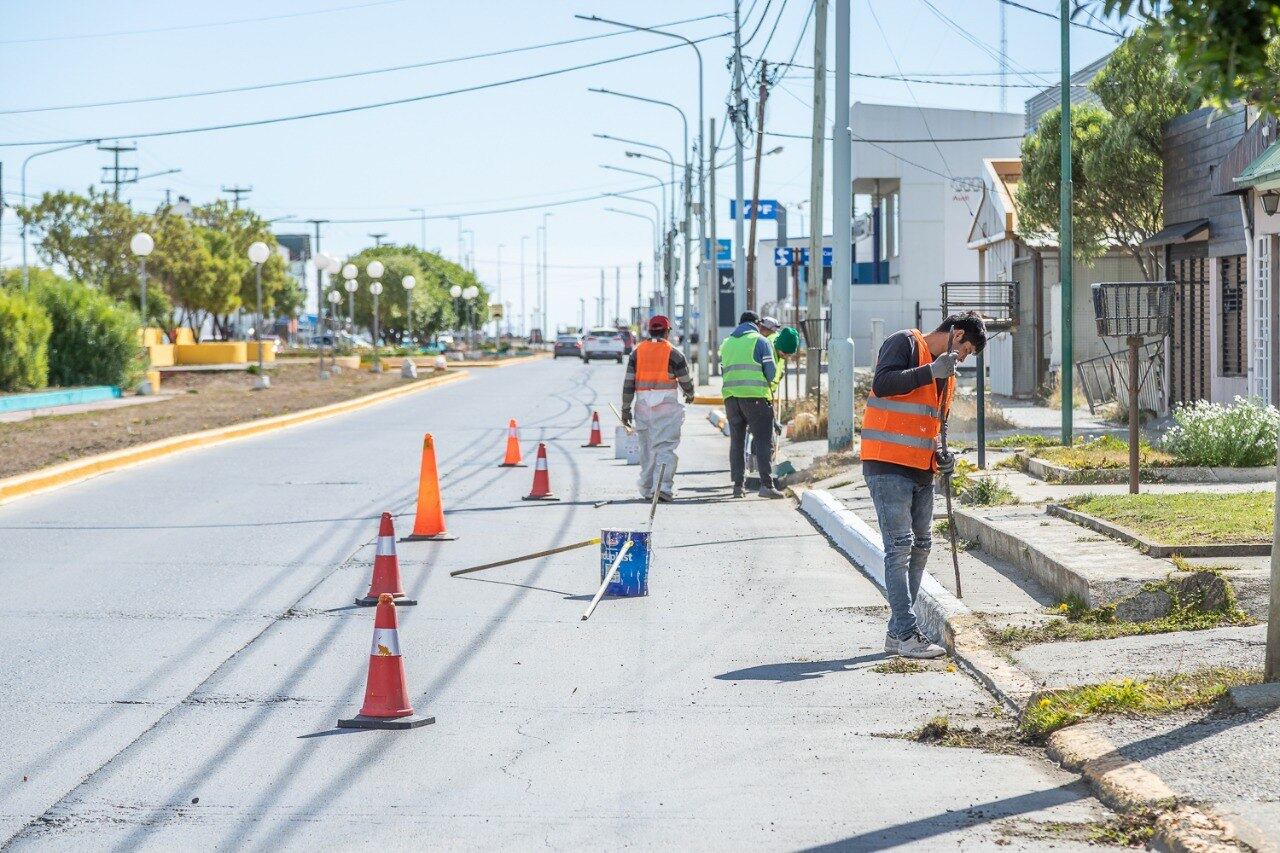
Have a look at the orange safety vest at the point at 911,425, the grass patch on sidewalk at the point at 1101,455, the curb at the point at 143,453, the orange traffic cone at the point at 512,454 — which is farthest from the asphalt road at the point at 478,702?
the orange traffic cone at the point at 512,454

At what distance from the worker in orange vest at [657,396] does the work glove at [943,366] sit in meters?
7.47

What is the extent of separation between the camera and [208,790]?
590 centimetres

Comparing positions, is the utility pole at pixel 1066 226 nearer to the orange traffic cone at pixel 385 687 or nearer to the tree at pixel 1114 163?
the tree at pixel 1114 163

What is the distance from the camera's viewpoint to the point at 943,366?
8031 mm

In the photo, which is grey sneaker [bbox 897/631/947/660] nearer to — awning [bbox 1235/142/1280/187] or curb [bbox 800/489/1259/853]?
curb [bbox 800/489/1259/853]

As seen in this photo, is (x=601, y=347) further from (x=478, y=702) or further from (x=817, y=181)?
(x=478, y=702)

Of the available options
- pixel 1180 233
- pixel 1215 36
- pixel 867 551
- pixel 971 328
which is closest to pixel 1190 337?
pixel 1180 233

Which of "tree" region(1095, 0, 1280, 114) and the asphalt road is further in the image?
the asphalt road

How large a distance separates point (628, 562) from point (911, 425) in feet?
8.48

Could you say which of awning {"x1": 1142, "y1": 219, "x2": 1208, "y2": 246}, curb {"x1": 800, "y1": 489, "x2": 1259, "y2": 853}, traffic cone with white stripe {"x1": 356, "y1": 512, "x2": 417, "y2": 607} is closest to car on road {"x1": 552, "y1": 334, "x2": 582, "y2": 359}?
awning {"x1": 1142, "y1": 219, "x2": 1208, "y2": 246}

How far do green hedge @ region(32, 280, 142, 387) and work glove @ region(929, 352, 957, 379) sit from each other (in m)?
32.5

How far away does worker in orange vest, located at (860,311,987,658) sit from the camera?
8.19 m

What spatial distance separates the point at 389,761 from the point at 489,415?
25706mm

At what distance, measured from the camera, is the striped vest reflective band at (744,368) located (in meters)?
16.0
